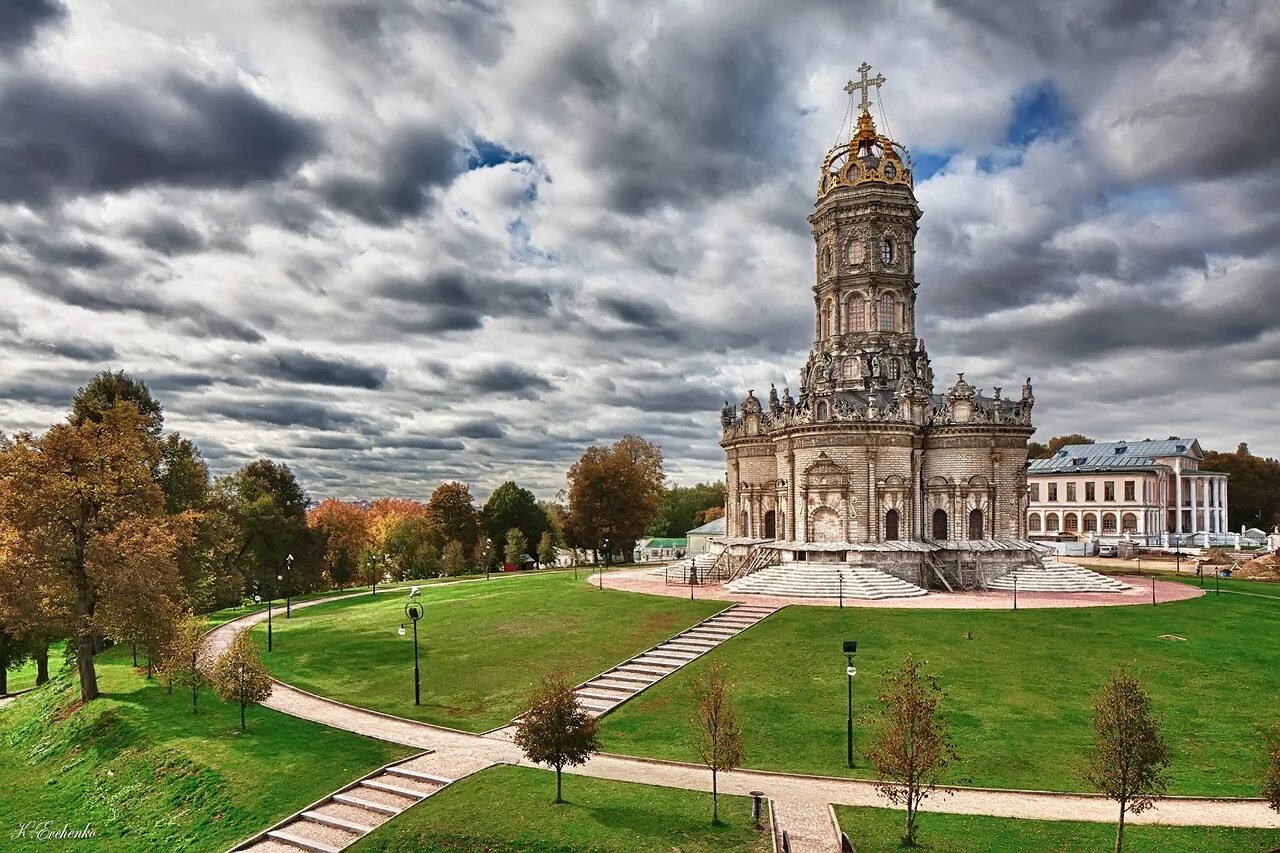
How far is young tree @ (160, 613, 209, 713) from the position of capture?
2731 cm

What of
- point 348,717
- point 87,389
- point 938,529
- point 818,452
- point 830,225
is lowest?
point 348,717

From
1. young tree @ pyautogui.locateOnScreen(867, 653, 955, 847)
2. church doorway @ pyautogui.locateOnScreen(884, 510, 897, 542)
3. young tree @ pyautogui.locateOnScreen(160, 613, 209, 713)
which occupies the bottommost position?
young tree @ pyautogui.locateOnScreen(160, 613, 209, 713)

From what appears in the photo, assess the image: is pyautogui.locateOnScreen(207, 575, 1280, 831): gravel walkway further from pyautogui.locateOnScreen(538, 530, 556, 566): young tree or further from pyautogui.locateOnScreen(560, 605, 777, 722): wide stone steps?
pyautogui.locateOnScreen(538, 530, 556, 566): young tree

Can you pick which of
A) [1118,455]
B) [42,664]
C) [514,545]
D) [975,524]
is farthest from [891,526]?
[1118,455]

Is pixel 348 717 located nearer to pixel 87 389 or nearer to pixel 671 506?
pixel 87 389

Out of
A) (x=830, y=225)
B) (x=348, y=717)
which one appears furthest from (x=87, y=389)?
(x=830, y=225)

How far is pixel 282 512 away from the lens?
2406 inches

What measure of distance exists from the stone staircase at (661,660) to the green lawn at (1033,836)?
411 inches

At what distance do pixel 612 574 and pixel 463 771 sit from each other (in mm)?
37831

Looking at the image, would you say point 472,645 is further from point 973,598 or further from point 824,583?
point 973,598

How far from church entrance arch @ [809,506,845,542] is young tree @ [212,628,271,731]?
102ft

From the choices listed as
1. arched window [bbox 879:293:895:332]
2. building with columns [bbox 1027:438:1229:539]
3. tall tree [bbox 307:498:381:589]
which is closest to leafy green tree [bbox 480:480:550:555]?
tall tree [bbox 307:498:381:589]

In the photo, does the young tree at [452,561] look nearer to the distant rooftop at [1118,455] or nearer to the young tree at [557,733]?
the young tree at [557,733]

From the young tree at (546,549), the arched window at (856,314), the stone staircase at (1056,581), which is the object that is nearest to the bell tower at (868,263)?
the arched window at (856,314)
